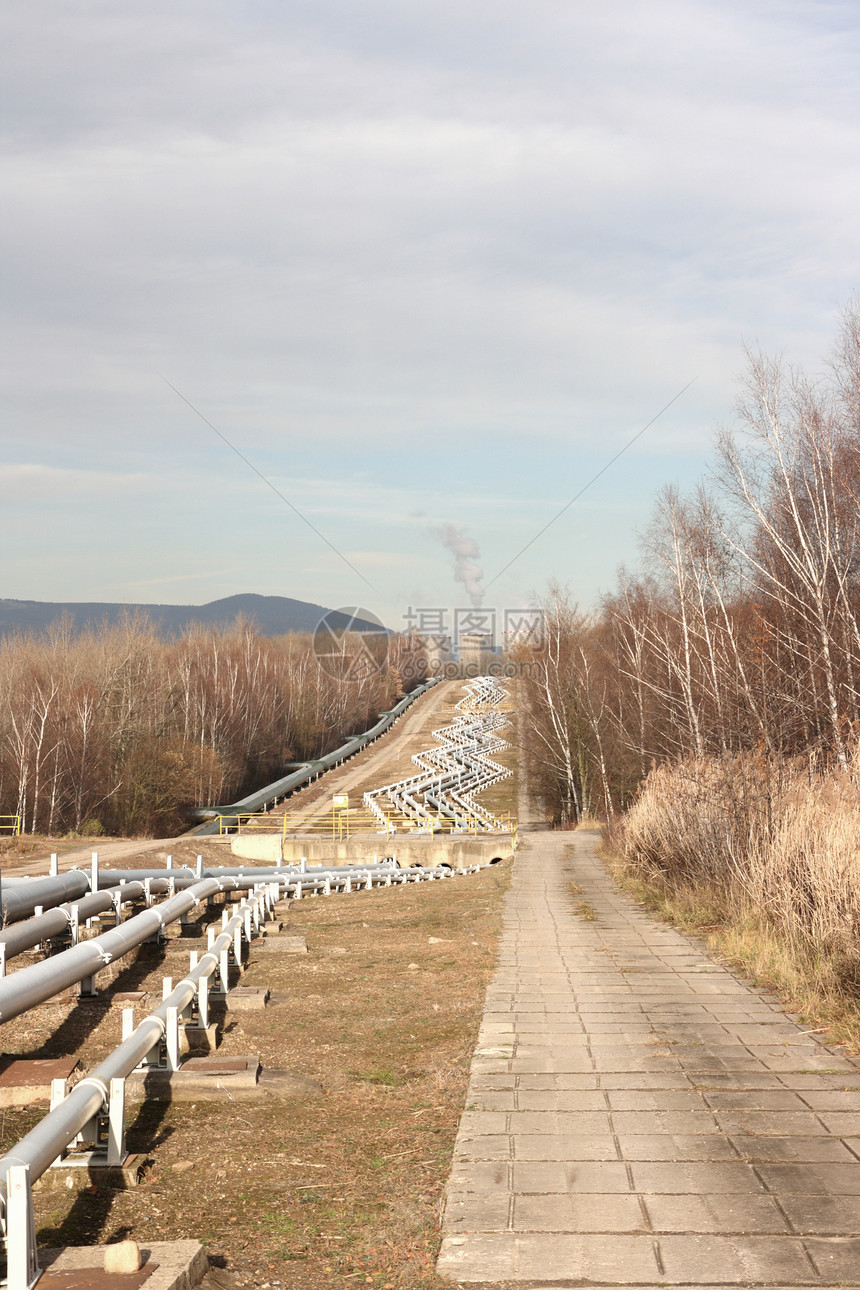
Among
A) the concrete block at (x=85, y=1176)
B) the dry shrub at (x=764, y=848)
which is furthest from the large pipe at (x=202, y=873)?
the concrete block at (x=85, y=1176)

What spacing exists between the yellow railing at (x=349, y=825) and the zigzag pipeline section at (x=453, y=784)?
0.31ft

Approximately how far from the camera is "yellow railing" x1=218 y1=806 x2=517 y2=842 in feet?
116

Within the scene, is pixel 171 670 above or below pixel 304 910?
above

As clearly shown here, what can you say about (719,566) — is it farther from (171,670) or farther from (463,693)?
(463,693)

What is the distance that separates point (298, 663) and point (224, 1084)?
84484mm

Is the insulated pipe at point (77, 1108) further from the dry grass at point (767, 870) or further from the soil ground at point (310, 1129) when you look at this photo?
the dry grass at point (767, 870)

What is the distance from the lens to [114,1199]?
486 centimetres

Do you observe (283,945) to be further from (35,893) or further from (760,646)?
(760,646)

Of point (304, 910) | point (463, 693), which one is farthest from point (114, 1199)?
point (463, 693)

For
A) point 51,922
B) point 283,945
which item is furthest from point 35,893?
point 283,945

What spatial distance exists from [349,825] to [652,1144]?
3102 cm

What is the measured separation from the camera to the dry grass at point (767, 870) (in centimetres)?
865

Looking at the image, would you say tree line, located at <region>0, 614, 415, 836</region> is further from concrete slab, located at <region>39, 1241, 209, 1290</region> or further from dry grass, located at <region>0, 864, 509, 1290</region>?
concrete slab, located at <region>39, 1241, 209, 1290</region>

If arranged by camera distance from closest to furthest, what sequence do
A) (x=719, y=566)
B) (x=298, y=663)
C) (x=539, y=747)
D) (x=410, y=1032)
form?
(x=410, y=1032) → (x=719, y=566) → (x=539, y=747) → (x=298, y=663)
